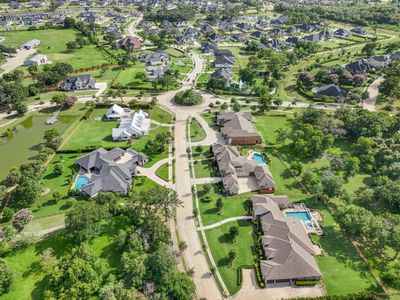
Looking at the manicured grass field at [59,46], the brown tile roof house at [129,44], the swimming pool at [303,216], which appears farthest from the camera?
the brown tile roof house at [129,44]

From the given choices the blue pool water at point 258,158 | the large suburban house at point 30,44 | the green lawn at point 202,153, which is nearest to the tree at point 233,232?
the blue pool water at point 258,158

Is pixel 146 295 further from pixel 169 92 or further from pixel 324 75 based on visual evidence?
pixel 324 75

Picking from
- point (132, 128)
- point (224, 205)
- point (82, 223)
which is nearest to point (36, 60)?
point (132, 128)

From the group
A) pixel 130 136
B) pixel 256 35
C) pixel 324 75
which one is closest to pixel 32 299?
pixel 130 136

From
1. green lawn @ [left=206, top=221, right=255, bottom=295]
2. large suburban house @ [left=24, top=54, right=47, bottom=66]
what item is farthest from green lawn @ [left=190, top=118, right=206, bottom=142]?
large suburban house @ [left=24, top=54, right=47, bottom=66]

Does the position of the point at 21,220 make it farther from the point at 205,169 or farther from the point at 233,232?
the point at 205,169

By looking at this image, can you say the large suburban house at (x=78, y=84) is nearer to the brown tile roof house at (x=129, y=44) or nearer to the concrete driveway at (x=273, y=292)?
the brown tile roof house at (x=129, y=44)
